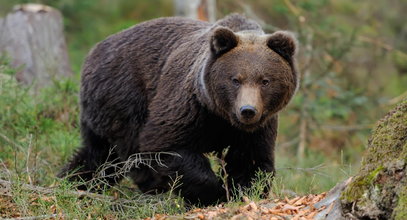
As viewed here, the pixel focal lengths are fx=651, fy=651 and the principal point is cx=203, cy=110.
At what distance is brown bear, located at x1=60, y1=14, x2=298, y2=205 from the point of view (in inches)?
238

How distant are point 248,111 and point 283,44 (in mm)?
881

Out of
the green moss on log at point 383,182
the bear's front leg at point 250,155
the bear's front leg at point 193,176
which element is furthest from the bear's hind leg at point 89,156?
the green moss on log at point 383,182

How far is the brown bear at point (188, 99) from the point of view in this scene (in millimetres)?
6043

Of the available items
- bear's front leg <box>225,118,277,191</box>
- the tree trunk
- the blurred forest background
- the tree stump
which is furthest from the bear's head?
the tree trunk

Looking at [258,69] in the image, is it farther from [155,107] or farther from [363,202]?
[363,202]

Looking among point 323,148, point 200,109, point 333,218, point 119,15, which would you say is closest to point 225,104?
point 200,109

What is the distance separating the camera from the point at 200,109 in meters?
6.29

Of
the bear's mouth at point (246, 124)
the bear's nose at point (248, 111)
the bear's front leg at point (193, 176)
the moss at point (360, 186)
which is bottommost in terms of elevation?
the bear's front leg at point (193, 176)

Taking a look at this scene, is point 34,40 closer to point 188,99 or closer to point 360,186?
point 188,99

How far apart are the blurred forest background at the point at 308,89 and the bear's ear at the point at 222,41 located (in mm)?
1390

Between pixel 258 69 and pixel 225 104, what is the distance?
17.6 inches

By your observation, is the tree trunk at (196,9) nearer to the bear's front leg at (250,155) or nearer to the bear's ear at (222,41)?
the bear's front leg at (250,155)

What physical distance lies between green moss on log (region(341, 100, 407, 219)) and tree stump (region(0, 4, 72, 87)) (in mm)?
6982

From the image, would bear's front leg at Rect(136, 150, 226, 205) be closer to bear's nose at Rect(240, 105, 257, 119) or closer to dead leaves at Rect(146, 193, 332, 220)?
bear's nose at Rect(240, 105, 257, 119)
